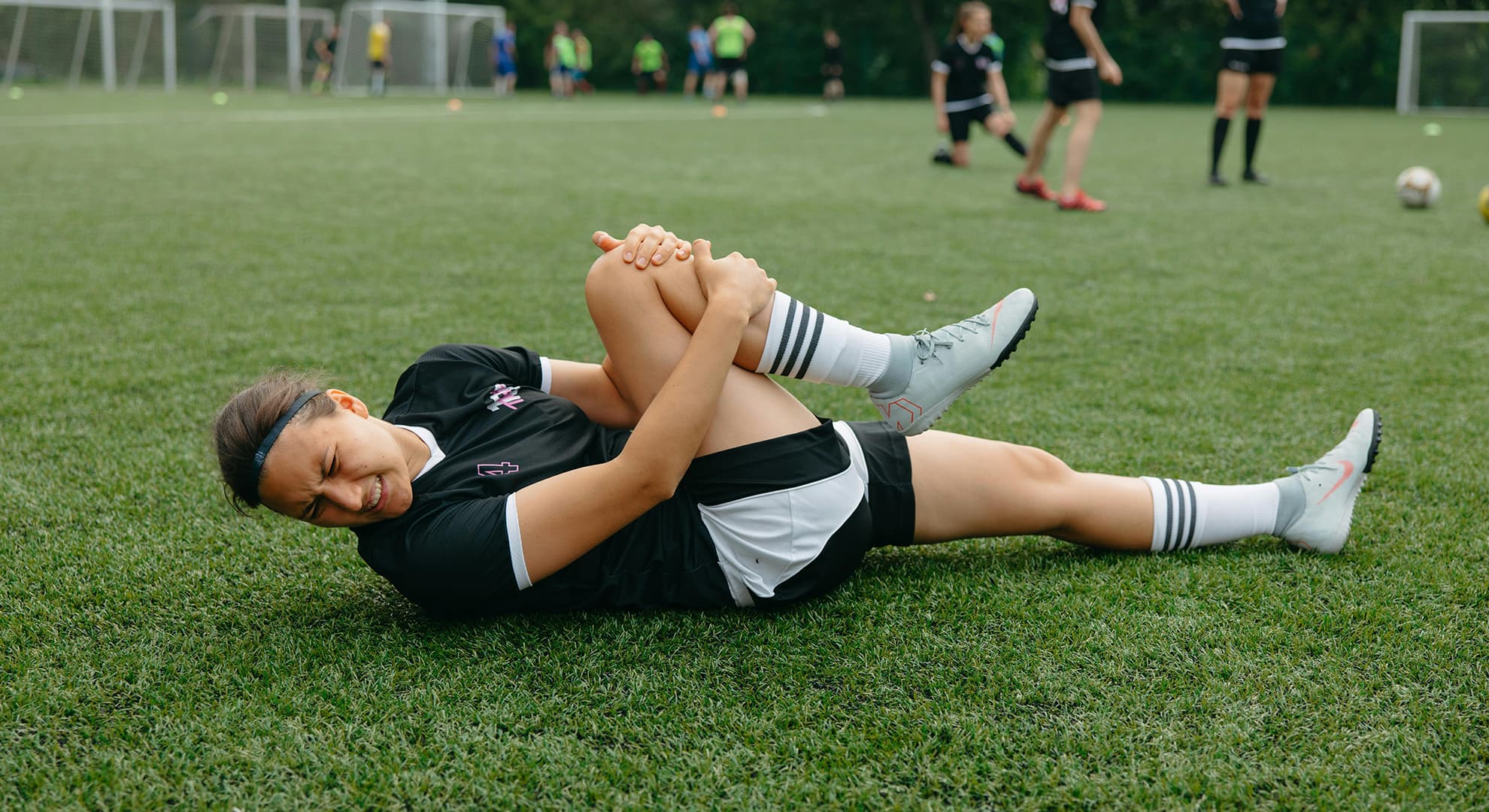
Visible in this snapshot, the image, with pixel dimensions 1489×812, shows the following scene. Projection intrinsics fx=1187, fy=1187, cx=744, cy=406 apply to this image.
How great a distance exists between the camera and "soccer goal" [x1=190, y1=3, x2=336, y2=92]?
26.7 metres

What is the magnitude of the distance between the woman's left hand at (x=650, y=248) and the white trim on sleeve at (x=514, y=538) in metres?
0.45

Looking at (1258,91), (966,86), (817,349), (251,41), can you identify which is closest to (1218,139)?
(1258,91)

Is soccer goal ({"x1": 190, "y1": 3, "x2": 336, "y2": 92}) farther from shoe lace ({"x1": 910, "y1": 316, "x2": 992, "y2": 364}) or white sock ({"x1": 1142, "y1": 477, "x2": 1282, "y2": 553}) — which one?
white sock ({"x1": 1142, "y1": 477, "x2": 1282, "y2": 553})

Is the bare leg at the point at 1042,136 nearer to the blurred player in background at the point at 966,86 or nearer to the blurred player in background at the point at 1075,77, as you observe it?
the blurred player in background at the point at 1075,77

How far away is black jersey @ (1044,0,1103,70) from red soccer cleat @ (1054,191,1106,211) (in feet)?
2.66

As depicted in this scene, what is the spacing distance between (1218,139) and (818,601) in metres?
7.80

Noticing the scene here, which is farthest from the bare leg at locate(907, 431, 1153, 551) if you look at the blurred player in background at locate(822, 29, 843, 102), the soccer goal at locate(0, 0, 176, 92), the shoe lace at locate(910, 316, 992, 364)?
the soccer goal at locate(0, 0, 176, 92)

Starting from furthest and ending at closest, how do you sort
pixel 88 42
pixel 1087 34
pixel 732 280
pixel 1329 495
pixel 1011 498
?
pixel 88 42, pixel 1087 34, pixel 1329 495, pixel 1011 498, pixel 732 280

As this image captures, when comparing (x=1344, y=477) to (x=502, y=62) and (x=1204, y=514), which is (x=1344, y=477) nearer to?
(x=1204, y=514)

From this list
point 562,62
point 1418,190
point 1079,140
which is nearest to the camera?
point 1079,140

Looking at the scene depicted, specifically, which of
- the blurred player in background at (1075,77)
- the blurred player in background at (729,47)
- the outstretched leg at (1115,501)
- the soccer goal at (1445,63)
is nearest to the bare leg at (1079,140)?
the blurred player in background at (1075,77)

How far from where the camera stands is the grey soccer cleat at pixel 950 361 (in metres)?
2.17

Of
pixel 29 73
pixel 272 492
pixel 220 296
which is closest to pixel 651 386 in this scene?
pixel 272 492

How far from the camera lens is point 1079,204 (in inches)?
299
